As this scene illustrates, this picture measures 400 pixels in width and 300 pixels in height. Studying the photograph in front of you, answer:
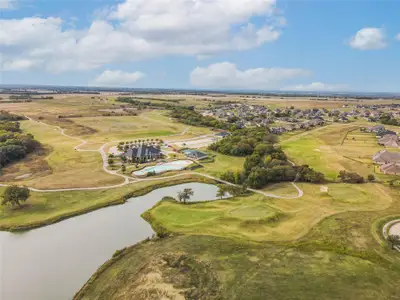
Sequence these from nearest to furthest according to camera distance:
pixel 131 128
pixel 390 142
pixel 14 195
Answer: pixel 14 195, pixel 390 142, pixel 131 128

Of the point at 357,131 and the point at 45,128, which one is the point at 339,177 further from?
the point at 45,128

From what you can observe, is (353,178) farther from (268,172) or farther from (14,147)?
(14,147)

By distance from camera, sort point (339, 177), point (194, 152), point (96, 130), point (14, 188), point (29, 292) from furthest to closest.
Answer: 1. point (96, 130)
2. point (194, 152)
3. point (339, 177)
4. point (14, 188)
5. point (29, 292)

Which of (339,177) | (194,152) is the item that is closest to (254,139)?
(194,152)

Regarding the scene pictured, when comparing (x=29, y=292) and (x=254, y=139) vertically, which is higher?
(x=254, y=139)

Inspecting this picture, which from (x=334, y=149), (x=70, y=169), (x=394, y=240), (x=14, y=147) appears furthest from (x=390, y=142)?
(x=14, y=147)

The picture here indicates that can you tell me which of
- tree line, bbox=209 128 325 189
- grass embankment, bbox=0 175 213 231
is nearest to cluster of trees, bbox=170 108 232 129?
tree line, bbox=209 128 325 189

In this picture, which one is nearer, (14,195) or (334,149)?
(14,195)
